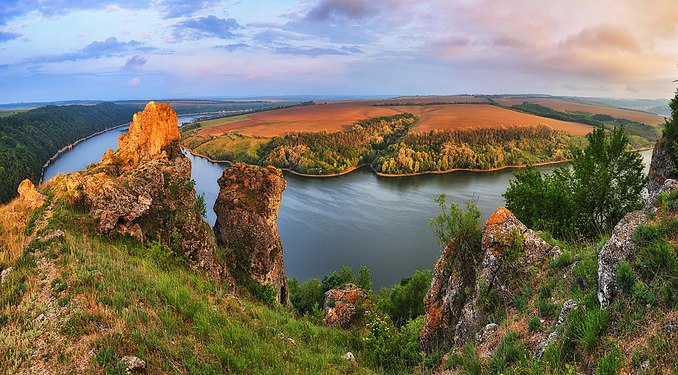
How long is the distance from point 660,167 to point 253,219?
68.5 ft

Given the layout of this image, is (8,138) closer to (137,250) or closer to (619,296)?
(137,250)

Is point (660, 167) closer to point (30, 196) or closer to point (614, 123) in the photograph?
point (30, 196)

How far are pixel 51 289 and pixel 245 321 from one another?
4.57 metres

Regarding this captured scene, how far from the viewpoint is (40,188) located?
547 inches

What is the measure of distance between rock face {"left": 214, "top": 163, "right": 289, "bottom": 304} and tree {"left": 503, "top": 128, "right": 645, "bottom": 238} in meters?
14.7

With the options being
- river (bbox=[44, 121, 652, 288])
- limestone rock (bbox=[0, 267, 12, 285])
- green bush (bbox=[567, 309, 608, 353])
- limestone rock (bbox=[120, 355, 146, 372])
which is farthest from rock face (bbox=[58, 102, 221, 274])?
river (bbox=[44, 121, 652, 288])

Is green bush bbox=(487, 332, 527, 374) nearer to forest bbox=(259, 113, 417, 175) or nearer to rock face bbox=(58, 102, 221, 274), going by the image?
rock face bbox=(58, 102, 221, 274)

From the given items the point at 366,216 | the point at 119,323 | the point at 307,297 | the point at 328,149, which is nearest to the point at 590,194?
the point at 119,323

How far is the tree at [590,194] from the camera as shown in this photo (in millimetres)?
17016

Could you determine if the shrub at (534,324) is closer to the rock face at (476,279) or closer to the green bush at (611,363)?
the rock face at (476,279)

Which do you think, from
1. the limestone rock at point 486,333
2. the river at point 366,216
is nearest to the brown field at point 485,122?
the river at point 366,216

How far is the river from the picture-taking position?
4166 centimetres

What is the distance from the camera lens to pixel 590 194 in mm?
17391

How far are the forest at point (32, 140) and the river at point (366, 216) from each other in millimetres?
6181
